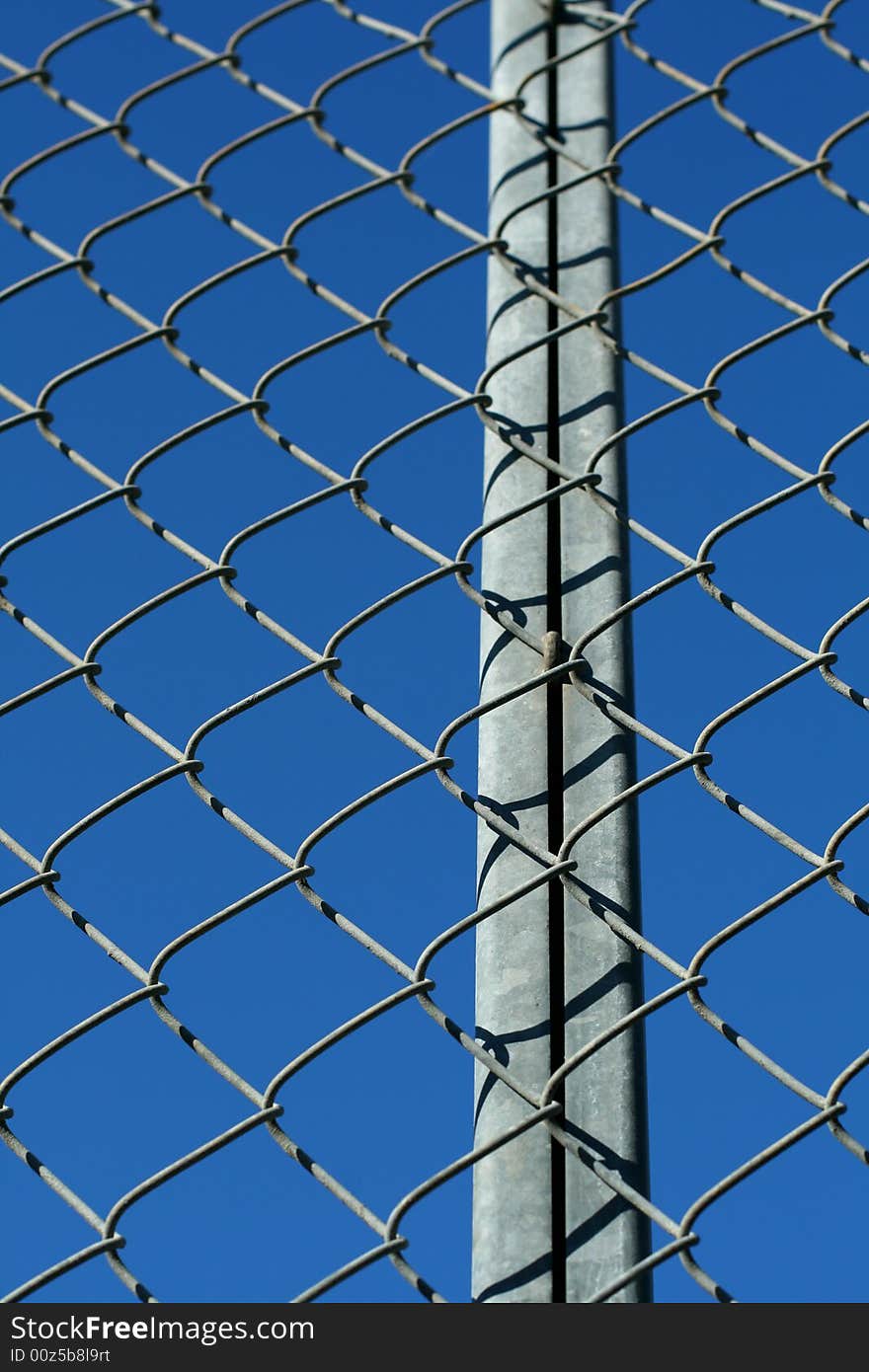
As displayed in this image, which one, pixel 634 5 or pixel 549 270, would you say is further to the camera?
pixel 634 5

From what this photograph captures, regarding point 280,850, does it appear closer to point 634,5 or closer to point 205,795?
point 205,795

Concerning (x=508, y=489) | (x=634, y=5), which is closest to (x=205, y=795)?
(x=508, y=489)

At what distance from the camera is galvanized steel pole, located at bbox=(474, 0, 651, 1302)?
72.5 inches

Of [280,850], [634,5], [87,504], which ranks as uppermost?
[634,5]

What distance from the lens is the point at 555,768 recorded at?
2105mm

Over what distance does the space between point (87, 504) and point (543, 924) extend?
793 mm

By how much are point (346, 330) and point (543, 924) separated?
852 mm

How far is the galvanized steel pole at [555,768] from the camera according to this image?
6.04 ft

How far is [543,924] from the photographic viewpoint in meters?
2.00

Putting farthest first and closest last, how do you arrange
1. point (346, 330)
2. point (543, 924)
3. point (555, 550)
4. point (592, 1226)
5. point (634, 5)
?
point (634, 5)
point (346, 330)
point (555, 550)
point (543, 924)
point (592, 1226)

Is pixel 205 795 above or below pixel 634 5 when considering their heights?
below

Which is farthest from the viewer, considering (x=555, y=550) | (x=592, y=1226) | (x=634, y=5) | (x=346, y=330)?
(x=634, y=5)
